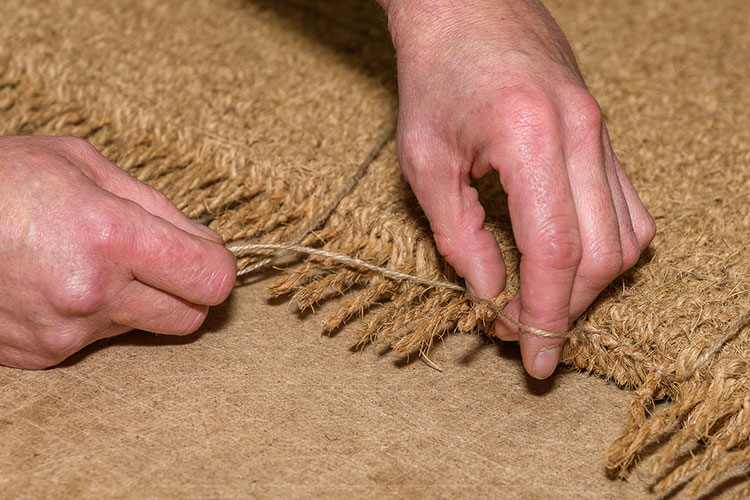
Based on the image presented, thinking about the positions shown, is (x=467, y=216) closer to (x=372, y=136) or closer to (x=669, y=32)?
(x=372, y=136)

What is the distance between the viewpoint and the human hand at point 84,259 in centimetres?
70

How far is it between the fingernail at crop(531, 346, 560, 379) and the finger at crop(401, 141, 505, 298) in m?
0.07

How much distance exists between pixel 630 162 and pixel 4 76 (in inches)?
32.8

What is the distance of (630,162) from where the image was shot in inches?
41.4

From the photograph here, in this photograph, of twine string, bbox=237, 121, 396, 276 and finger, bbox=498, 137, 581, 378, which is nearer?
finger, bbox=498, 137, 581, 378

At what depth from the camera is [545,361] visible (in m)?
0.75

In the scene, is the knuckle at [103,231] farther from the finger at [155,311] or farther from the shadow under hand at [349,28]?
the shadow under hand at [349,28]

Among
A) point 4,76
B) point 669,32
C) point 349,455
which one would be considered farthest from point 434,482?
point 669,32

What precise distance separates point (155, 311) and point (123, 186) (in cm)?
13

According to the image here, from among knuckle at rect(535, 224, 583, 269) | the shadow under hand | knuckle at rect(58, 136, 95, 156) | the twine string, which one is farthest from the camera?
the shadow under hand

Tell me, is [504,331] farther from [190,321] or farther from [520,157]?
[190,321]

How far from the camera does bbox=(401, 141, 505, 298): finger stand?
76cm

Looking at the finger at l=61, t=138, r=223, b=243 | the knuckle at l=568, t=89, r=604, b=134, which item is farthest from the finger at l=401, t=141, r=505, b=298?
the finger at l=61, t=138, r=223, b=243

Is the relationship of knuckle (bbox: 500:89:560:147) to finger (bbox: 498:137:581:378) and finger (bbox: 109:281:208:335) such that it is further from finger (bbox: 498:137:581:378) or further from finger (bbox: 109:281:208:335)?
finger (bbox: 109:281:208:335)
